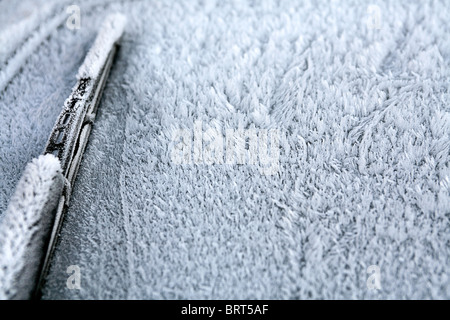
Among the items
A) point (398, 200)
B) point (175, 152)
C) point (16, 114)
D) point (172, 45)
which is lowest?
point (398, 200)

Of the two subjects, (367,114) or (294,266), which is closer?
(294,266)

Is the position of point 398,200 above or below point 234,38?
below

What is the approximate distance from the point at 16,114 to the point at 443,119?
68cm

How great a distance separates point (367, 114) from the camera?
0.62 m

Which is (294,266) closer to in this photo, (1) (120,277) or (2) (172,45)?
(1) (120,277)

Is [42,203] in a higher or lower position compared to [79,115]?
lower

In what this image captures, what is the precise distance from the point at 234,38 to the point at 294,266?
0.44m

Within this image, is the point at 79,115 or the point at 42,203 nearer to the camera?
the point at 42,203

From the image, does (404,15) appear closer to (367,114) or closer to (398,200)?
(367,114)
